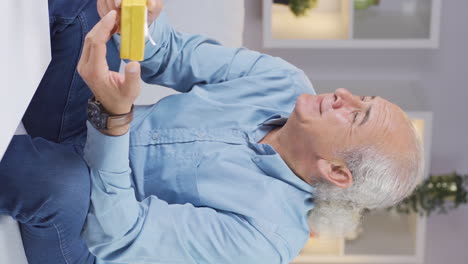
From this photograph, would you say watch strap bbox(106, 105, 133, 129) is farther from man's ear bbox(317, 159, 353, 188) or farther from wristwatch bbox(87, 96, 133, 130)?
man's ear bbox(317, 159, 353, 188)

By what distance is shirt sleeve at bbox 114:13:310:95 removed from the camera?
1.58 meters

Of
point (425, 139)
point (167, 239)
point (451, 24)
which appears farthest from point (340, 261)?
point (167, 239)

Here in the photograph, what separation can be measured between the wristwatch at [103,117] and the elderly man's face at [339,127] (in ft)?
1.62

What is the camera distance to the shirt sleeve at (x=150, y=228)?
119 cm

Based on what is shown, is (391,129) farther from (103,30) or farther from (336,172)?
(103,30)

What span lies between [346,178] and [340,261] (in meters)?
1.84

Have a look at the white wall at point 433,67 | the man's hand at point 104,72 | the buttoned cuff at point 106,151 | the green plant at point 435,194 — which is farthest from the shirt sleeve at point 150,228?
the white wall at point 433,67

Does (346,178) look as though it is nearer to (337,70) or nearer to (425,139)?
(425,139)

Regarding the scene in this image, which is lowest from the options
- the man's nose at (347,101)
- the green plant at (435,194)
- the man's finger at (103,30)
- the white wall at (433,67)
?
the green plant at (435,194)

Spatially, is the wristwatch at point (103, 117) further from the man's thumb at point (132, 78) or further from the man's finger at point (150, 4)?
the man's finger at point (150, 4)

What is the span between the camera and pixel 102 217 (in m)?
1.23

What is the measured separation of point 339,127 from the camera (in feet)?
4.98

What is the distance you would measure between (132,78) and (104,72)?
0.13ft

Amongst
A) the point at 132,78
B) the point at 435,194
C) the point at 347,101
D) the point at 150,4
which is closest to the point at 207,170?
the point at 347,101
